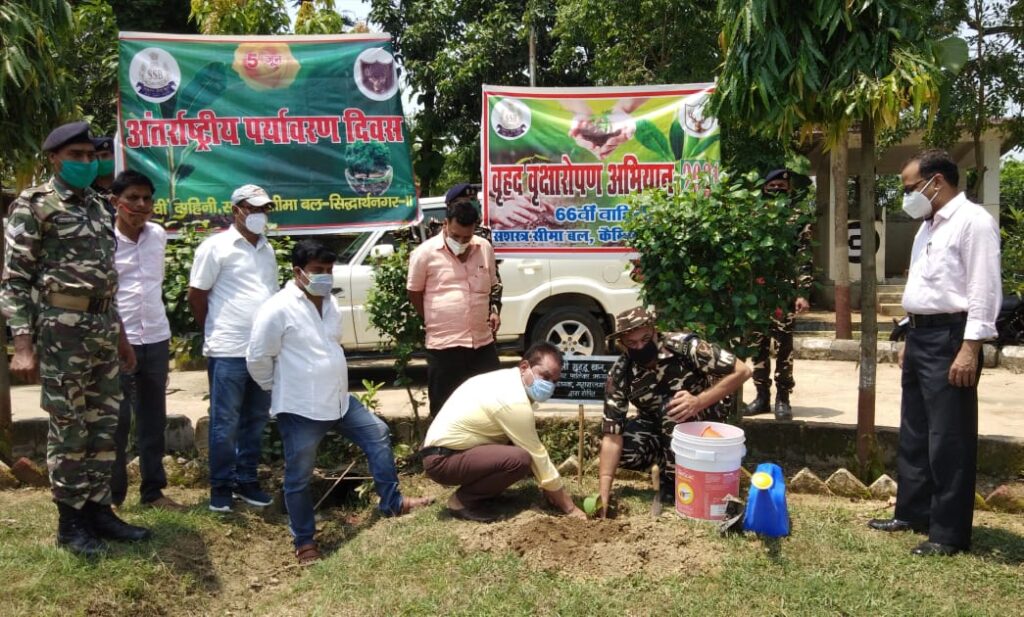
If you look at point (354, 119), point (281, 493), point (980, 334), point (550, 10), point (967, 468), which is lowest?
point (281, 493)

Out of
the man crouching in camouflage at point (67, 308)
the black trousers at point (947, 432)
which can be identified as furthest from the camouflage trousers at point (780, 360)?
the man crouching in camouflage at point (67, 308)

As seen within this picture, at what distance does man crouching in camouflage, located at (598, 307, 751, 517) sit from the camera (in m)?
4.28

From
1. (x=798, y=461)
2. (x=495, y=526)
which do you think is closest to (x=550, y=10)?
(x=798, y=461)

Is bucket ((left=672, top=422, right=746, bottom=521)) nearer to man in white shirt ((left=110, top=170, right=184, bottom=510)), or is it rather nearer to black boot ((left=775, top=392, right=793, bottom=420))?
black boot ((left=775, top=392, right=793, bottom=420))

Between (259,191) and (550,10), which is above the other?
(550,10)

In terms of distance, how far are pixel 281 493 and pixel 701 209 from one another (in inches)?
121

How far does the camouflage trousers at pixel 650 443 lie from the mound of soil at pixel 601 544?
0.47m

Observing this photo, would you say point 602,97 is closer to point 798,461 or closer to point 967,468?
point 798,461

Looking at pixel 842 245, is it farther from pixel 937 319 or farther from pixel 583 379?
pixel 937 319

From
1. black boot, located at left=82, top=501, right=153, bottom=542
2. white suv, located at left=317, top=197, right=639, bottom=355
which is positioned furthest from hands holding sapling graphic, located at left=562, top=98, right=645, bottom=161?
black boot, located at left=82, top=501, right=153, bottom=542

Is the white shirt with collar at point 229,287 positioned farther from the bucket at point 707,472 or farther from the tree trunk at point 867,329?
the tree trunk at point 867,329

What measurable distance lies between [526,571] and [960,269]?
2381mm

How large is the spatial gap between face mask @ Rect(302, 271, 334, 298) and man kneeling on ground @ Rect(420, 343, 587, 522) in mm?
941

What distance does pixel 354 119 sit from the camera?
6.22 meters
